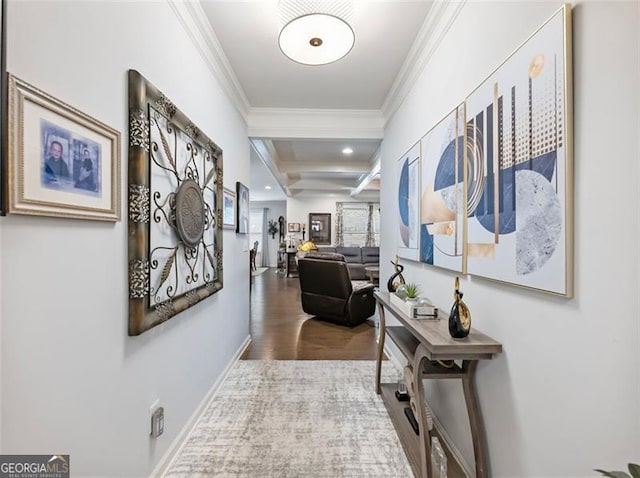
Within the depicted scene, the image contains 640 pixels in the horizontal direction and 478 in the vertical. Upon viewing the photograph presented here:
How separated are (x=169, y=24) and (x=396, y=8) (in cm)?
138

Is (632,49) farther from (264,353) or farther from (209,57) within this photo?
(264,353)

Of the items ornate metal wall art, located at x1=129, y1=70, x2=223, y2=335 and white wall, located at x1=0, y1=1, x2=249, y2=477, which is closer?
white wall, located at x1=0, y1=1, x2=249, y2=477

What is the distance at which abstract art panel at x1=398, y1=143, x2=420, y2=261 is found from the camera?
7.27 ft

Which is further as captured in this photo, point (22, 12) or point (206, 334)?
point (206, 334)

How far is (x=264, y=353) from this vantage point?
3.21 meters

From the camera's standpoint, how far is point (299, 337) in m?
3.74

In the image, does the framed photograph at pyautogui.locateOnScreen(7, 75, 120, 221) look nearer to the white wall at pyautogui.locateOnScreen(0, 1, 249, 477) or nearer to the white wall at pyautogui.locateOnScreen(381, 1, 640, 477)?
Answer: the white wall at pyautogui.locateOnScreen(0, 1, 249, 477)

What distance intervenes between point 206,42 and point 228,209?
1283 mm

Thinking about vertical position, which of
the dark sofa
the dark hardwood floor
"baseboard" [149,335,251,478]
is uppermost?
the dark sofa

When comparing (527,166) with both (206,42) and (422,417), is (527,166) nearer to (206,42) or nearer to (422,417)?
(422,417)

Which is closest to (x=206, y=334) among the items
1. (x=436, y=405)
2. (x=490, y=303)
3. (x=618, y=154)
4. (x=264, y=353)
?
(x=264, y=353)

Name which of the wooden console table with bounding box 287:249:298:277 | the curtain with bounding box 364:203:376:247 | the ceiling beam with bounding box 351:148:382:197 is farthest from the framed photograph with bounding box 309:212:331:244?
the ceiling beam with bounding box 351:148:382:197

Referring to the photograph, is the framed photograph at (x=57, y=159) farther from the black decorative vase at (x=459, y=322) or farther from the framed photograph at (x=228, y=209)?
the black decorative vase at (x=459, y=322)

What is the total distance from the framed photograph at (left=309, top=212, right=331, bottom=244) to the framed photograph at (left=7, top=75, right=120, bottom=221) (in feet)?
27.5
